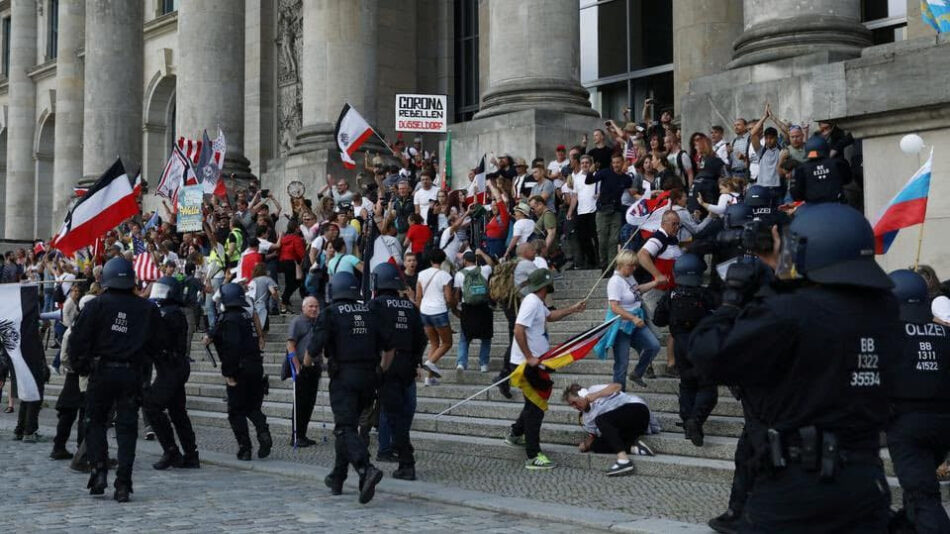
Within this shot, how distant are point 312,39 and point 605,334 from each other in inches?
603

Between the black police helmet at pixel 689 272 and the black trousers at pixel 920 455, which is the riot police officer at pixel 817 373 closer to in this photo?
the black trousers at pixel 920 455

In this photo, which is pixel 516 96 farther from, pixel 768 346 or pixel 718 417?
pixel 768 346

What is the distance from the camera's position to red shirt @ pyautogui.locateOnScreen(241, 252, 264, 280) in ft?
59.3

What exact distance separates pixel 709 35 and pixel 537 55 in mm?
3010

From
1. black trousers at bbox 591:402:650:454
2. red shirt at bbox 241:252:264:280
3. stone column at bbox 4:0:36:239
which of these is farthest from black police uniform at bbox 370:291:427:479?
stone column at bbox 4:0:36:239

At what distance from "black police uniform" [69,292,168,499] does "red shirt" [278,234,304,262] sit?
9.58 meters

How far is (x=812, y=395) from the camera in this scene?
12.5 ft

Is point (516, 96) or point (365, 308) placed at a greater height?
point (516, 96)

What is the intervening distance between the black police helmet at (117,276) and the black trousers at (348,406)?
5.86 ft

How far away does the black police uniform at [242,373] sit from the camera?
36.9 feet

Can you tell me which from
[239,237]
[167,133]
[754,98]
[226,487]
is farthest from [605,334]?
[167,133]

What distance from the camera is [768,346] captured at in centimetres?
375

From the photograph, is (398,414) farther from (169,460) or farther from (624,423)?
(169,460)

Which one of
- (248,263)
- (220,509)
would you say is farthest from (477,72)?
(220,509)
